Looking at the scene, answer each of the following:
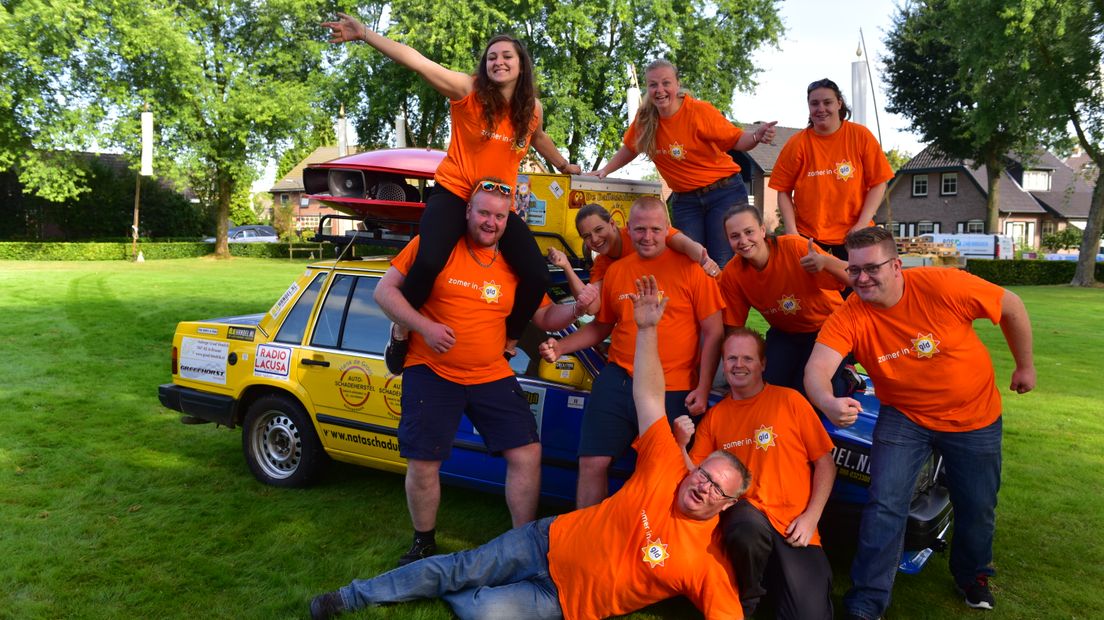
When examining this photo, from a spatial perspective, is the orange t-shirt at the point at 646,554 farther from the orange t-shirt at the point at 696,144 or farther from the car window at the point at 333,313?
the car window at the point at 333,313

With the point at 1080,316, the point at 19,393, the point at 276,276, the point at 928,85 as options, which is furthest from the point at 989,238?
the point at 19,393

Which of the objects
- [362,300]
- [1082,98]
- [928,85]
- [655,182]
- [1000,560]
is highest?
[928,85]

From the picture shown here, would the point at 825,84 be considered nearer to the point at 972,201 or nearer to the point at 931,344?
the point at 931,344

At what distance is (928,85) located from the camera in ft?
114

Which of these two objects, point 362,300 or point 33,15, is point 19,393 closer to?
point 362,300

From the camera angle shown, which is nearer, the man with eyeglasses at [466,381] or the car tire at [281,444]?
the man with eyeglasses at [466,381]

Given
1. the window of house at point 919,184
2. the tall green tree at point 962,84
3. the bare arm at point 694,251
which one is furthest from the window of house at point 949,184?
the bare arm at point 694,251

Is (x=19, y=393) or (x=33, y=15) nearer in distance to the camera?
(x=19, y=393)

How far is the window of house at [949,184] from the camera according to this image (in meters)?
44.6

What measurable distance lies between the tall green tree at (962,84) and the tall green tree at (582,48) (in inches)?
260

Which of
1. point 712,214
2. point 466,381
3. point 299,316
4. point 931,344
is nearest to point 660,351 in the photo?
point 466,381

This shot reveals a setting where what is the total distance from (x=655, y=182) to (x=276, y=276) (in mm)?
19741

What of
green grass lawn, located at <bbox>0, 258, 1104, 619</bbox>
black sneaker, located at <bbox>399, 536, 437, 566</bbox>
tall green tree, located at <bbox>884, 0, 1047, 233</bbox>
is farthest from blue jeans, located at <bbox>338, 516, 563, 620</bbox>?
tall green tree, located at <bbox>884, 0, 1047, 233</bbox>

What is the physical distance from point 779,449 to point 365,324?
109 inches
